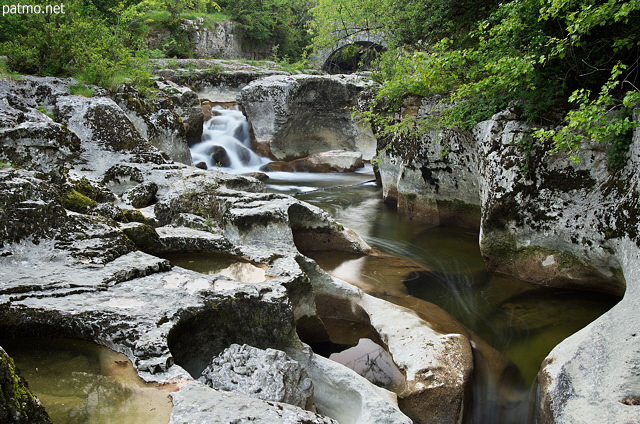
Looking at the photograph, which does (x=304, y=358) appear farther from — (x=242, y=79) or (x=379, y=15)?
(x=242, y=79)

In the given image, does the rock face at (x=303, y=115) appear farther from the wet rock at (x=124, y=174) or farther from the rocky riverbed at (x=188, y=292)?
the rocky riverbed at (x=188, y=292)

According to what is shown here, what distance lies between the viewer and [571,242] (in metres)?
6.55

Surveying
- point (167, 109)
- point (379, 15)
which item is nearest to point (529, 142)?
point (379, 15)

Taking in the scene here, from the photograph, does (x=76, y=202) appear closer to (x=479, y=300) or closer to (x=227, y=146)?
(x=479, y=300)

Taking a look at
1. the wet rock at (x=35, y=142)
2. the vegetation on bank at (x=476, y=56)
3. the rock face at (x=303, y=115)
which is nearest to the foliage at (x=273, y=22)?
the rock face at (x=303, y=115)

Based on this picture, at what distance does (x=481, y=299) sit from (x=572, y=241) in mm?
1577

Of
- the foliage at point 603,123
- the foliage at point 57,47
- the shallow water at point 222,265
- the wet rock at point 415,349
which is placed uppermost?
the foliage at point 57,47

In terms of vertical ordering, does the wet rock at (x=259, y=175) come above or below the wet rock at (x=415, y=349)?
above

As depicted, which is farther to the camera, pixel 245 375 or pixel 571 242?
pixel 571 242

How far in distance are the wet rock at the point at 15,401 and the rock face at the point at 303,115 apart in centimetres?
1675

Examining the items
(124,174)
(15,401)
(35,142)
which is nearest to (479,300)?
(15,401)

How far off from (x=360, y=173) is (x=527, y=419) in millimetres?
14117

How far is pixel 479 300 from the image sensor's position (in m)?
7.04

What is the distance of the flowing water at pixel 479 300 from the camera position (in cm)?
500
